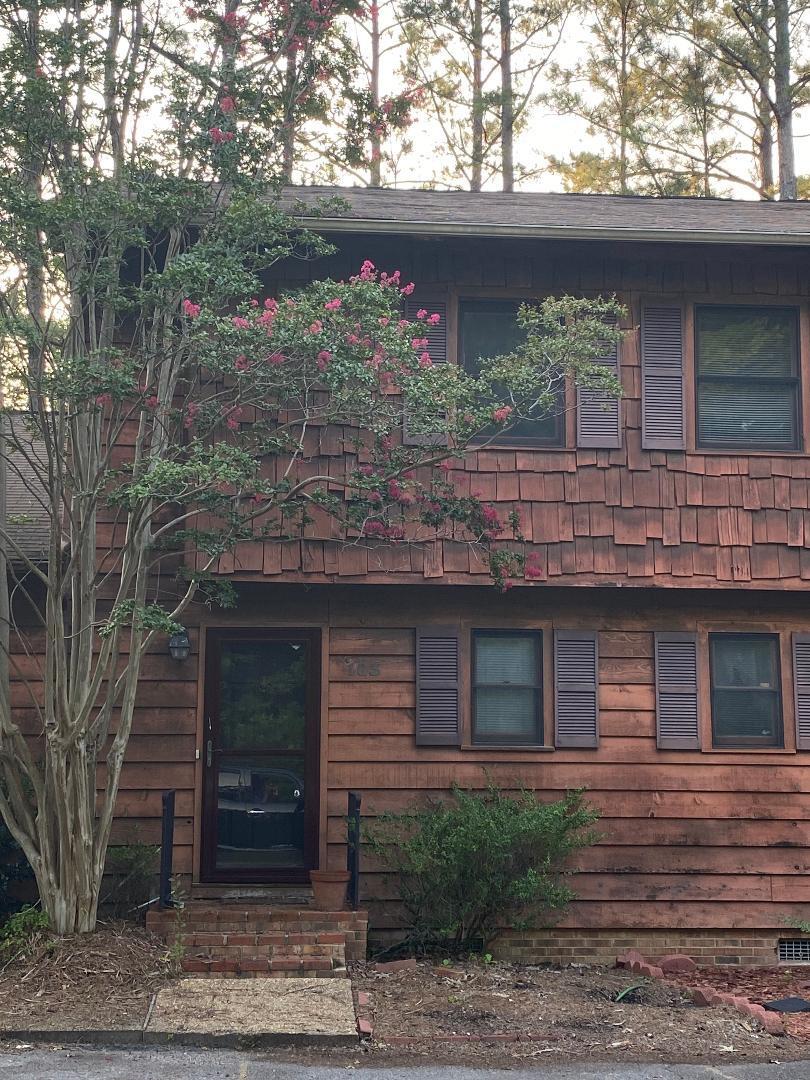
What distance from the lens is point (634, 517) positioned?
386 inches

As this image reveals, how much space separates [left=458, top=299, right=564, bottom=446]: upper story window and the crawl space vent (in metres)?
4.43

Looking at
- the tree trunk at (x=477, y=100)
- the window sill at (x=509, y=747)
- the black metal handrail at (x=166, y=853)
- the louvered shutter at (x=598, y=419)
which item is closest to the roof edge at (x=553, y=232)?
the louvered shutter at (x=598, y=419)

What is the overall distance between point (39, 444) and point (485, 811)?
20.0 feet

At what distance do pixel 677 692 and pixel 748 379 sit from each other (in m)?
2.66

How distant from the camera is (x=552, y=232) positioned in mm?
9547

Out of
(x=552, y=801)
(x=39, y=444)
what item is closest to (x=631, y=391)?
(x=552, y=801)

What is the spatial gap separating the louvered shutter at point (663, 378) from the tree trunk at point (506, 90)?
11.2 metres

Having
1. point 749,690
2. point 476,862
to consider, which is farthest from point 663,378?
point 476,862

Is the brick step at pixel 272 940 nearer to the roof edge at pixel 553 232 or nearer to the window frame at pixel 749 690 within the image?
the window frame at pixel 749 690

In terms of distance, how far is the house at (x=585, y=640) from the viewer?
9.67 metres

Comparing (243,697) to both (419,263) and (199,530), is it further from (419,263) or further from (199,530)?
(419,263)

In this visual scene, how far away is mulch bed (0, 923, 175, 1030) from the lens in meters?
7.04

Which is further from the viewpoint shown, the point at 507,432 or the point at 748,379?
the point at 748,379

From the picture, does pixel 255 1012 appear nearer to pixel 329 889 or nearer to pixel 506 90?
pixel 329 889
